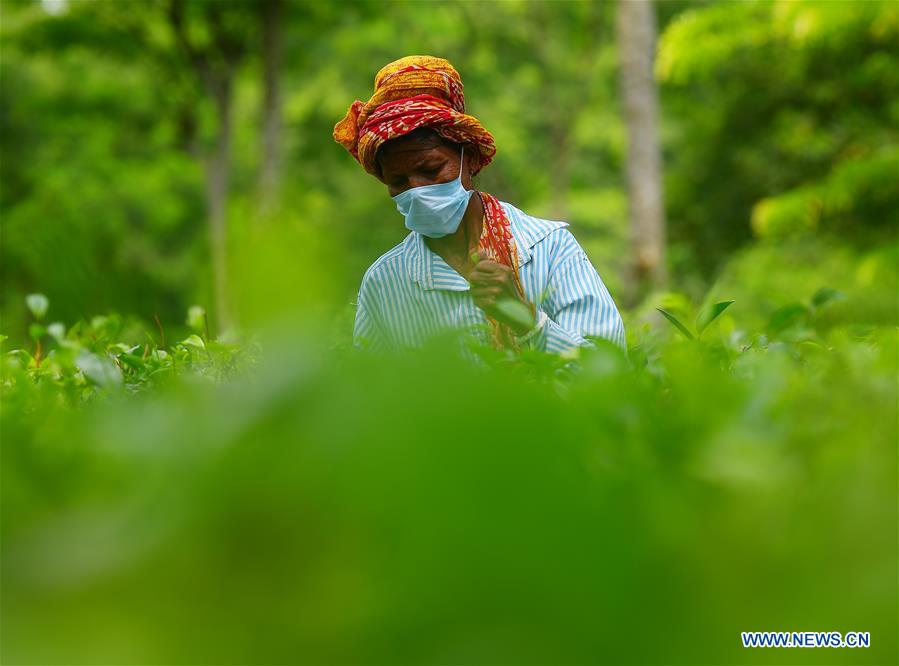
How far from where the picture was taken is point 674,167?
20172mm

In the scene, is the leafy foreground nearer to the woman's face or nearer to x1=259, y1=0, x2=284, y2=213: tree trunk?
the woman's face

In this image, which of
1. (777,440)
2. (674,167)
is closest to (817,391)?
(777,440)

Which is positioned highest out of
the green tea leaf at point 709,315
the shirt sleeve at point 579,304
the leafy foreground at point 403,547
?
the shirt sleeve at point 579,304

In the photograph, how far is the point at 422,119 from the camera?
218 cm

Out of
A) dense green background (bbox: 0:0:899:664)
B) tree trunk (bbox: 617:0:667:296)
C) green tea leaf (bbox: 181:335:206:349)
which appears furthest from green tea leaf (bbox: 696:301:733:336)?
tree trunk (bbox: 617:0:667:296)

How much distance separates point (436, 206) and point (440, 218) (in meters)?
0.04

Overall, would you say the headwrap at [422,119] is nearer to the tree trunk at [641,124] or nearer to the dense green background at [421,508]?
the dense green background at [421,508]

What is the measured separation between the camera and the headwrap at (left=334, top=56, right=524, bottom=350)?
2.20 metres

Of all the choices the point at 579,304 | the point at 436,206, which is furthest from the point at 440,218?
the point at 579,304

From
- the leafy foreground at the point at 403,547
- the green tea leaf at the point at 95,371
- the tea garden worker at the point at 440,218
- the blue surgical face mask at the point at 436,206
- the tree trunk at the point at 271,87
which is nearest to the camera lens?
the leafy foreground at the point at 403,547

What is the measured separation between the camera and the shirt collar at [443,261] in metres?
2.23

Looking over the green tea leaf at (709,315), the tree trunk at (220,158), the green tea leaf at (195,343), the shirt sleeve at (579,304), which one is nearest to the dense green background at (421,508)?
the green tea leaf at (709,315)

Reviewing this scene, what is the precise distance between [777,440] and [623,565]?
0.23 metres

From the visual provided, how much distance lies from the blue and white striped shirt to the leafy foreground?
4.73ft
